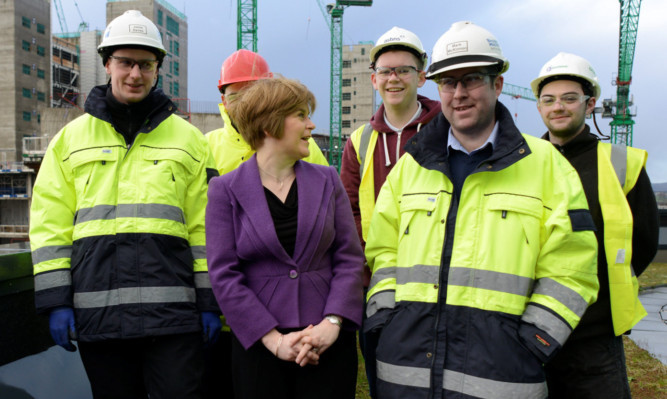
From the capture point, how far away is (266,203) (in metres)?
2.34

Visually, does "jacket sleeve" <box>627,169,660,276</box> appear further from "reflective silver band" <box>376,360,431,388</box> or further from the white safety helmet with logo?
the white safety helmet with logo

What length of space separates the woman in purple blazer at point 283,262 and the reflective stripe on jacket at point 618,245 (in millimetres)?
1385

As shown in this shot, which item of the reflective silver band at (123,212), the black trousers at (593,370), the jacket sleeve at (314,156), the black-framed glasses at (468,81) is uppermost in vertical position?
the black-framed glasses at (468,81)

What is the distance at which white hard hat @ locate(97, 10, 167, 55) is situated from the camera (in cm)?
281

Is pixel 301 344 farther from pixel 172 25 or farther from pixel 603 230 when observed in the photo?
pixel 172 25

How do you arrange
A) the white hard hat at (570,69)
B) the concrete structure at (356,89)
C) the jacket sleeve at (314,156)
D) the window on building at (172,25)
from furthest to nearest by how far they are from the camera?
the concrete structure at (356,89) < the window on building at (172,25) < the jacket sleeve at (314,156) < the white hard hat at (570,69)

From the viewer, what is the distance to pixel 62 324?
2604mm

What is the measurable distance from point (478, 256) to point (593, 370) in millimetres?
1156

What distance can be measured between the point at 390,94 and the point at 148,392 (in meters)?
2.22

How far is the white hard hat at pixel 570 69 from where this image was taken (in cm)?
315

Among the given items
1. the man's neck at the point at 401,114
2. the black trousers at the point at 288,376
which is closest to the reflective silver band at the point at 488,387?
the black trousers at the point at 288,376

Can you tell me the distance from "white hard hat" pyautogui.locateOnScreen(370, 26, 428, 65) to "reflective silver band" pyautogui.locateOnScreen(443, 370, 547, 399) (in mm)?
2047

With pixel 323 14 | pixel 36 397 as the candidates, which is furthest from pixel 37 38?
pixel 36 397

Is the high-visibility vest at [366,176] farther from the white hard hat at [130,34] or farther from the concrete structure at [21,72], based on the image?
the concrete structure at [21,72]
